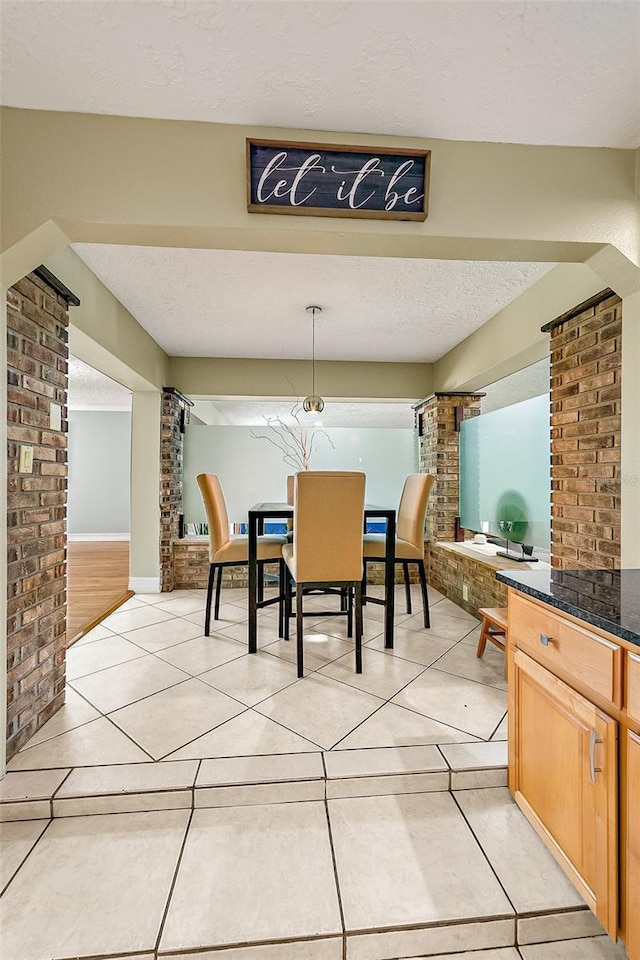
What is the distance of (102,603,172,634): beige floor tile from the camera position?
3209 mm

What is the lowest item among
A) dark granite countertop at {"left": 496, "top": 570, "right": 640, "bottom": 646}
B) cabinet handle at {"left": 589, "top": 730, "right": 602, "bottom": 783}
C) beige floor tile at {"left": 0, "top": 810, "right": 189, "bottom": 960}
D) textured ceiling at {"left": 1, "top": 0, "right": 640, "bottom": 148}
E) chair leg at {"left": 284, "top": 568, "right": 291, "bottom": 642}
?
beige floor tile at {"left": 0, "top": 810, "right": 189, "bottom": 960}

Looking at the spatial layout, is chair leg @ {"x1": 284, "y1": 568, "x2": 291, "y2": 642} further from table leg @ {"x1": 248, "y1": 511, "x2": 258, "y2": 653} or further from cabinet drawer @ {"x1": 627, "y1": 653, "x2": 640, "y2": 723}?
cabinet drawer @ {"x1": 627, "y1": 653, "x2": 640, "y2": 723}

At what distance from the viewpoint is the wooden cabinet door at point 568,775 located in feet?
3.44

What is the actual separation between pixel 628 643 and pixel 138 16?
6.56 feet

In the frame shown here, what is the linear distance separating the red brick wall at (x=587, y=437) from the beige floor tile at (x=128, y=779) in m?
1.94

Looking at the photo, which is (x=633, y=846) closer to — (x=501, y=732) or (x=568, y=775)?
(x=568, y=775)

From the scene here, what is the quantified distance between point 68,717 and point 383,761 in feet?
4.60

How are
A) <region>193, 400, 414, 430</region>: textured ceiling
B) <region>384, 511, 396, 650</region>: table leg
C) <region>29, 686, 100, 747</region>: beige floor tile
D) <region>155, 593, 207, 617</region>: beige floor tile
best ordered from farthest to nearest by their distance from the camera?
<region>193, 400, 414, 430</region>: textured ceiling
<region>155, 593, 207, 617</region>: beige floor tile
<region>384, 511, 396, 650</region>: table leg
<region>29, 686, 100, 747</region>: beige floor tile

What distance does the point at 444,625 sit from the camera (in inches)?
128

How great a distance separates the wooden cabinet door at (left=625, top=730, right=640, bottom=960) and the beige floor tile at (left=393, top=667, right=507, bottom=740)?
84 cm

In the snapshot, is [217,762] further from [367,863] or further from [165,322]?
[165,322]

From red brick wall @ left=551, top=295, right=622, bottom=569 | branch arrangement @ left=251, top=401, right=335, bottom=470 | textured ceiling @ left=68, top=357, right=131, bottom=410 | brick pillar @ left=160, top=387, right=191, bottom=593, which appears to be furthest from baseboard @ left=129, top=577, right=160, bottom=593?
red brick wall @ left=551, top=295, right=622, bottom=569

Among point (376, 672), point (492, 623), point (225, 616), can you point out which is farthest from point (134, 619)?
point (492, 623)

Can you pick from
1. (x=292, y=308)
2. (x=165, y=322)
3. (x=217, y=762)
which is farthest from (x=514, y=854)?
(x=165, y=322)
